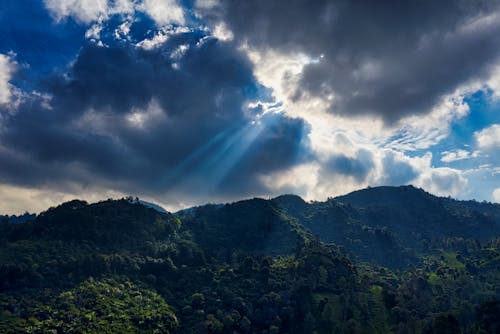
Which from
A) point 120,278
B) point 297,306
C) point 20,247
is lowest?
point 297,306

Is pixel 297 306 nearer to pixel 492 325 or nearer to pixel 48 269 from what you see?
pixel 492 325

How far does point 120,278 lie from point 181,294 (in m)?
32.0

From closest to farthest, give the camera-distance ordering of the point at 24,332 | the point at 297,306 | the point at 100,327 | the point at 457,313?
the point at 24,332 → the point at 100,327 → the point at 297,306 → the point at 457,313

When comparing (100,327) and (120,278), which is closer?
(100,327)

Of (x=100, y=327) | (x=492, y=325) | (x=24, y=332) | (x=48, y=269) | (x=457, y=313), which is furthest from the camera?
(x=457, y=313)

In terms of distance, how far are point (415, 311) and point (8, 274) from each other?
198322 mm

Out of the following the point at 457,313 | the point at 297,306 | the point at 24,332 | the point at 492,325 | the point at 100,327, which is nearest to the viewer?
the point at 24,332

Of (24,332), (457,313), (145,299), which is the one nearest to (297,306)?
(145,299)

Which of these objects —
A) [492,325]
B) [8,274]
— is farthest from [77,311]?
[492,325]

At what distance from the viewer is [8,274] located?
164250mm

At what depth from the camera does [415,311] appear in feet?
634

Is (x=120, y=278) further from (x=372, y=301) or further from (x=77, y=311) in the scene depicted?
(x=372, y=301)

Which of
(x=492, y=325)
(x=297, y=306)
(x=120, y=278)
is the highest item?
(x=120, y=278)

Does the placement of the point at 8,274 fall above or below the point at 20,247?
below
